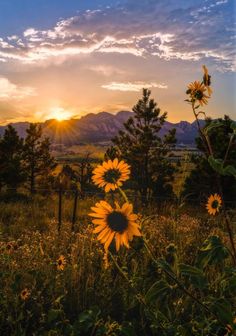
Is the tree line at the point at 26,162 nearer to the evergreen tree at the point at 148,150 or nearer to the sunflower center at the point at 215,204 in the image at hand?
the evergreen tree at the point at 148,150

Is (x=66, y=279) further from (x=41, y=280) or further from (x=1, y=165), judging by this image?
(x=1, y=165)

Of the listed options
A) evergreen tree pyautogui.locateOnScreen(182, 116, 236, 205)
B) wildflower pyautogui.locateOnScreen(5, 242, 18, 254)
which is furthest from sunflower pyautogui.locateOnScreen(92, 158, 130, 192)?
evergreen tree pyautogui.locateOnScreen(182, 116, 236, 205)

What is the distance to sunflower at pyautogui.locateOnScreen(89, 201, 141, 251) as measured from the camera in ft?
6.80

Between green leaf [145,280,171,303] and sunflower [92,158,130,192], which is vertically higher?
sunflower [92,158,130,192]

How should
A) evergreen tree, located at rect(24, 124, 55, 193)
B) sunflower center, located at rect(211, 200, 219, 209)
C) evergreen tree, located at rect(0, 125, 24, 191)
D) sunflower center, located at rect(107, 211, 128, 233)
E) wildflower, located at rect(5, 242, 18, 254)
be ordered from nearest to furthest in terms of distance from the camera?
1. sunflower center, located at rect(107, 211, 128, 233)
2. sunflower center, located at rect(211, 200, 219, 209)
3. wildflower, located at rect(5, 242, 18, 254)
4. evergreen tree, located at rect(0, 125, 24, 191)
5. evergreen tree, located at rect(24, 124, 55, 193)

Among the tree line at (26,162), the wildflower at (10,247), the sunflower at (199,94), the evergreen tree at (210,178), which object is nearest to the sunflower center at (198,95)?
the sunflower at (199,94)

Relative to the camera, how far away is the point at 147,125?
21.2m

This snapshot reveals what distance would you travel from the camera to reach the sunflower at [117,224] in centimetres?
207

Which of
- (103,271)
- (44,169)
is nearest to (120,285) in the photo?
(103,271)

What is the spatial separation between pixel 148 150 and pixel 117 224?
18.9m

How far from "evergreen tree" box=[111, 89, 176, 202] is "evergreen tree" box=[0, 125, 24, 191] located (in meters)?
4.66

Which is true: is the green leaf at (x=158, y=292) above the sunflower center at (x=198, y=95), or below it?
below

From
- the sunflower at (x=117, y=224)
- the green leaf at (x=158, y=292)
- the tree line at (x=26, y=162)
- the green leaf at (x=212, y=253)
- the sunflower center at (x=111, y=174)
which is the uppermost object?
the sunflower center at (x=111, y=174)

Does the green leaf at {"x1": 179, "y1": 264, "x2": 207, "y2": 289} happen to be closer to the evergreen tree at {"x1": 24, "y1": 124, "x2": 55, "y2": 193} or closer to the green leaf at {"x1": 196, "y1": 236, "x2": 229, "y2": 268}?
the green leaf at {"x1": 196, "y1": 236, "x2": 229, "y2": 268}
